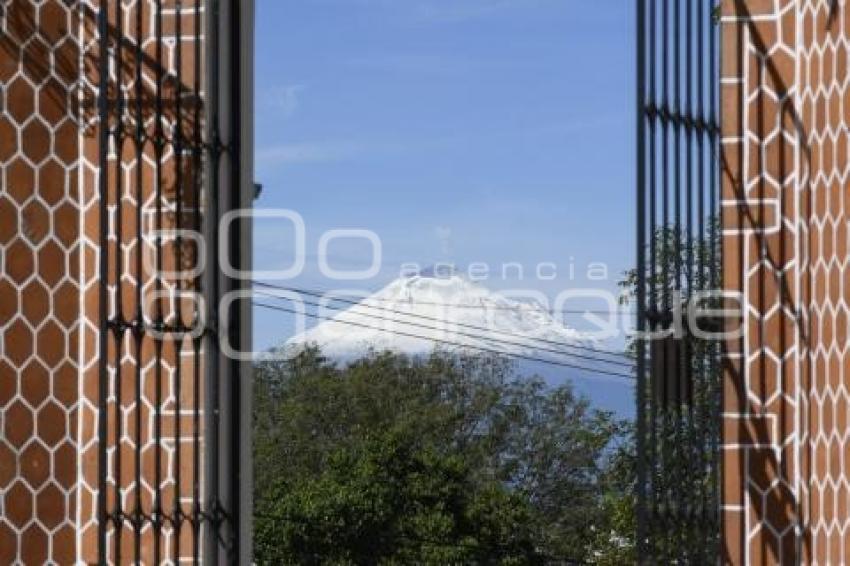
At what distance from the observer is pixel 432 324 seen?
21.7 m

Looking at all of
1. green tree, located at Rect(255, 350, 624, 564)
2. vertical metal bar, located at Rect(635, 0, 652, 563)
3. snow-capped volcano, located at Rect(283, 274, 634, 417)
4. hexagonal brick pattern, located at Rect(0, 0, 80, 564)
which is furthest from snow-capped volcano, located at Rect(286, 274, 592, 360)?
vertical metal bar, located at Rect(635, 0, 652, 563)

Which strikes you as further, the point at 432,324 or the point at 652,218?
the point at 432,324

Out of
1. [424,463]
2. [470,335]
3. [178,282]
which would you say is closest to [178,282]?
[178,282]

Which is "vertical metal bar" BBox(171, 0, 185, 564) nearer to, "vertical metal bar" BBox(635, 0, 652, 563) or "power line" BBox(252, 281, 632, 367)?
"vertical metal bar" BBox(635, 0, 652, 563)

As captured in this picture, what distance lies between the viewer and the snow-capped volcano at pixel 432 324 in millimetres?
20312

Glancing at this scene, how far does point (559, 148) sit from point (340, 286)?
4941 millimetres

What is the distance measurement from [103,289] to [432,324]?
18.8m

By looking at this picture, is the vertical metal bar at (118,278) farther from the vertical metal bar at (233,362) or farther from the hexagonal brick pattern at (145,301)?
the vertical metal bar at (233,362)

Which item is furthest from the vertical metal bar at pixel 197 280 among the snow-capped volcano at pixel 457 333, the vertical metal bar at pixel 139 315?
the snow-capped volcano at pixel 457 333

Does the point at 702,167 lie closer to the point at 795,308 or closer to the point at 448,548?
the point at 795,308

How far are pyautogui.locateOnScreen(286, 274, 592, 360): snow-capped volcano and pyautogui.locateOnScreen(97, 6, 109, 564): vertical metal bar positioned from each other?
16287mm

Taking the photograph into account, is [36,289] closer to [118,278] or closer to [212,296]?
[118,278]

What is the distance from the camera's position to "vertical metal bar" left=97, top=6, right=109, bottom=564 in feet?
9.30

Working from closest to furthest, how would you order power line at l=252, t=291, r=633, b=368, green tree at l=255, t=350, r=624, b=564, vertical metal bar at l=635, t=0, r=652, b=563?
vertical metal bar at l=635, t=0, r=652, b=563 < green tree at l=255, t=350, r=624, b=564 < power line at l=252, t=291, r=633, b=368
